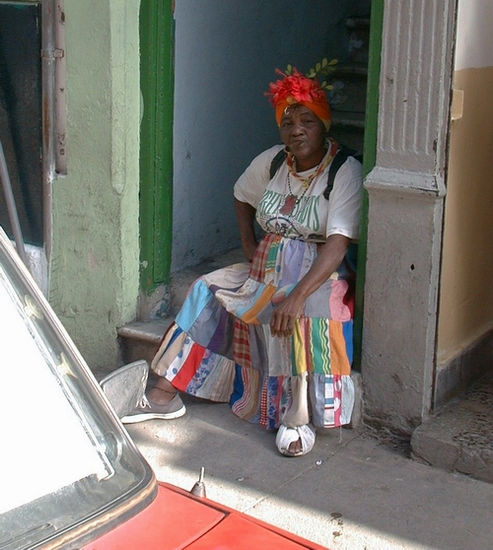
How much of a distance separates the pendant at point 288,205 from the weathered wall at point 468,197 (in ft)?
2.46

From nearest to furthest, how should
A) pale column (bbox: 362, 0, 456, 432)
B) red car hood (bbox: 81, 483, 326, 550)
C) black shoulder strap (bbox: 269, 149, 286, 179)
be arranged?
red car hood (bbox: 81, 483, 326, 550) → pale column (bbox: 362, 0, 456, 432) → black shoulder strap (bbox: 269, 149, 286, 179)

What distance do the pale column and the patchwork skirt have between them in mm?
181

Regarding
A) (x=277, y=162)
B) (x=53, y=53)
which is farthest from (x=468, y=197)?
(x=53, y=53)

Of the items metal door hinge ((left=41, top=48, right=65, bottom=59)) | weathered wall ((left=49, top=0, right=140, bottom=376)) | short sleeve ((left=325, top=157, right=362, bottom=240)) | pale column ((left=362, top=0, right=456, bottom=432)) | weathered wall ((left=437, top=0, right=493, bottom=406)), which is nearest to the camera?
pale column ((left=362, top=0, right=456, bottom=432))

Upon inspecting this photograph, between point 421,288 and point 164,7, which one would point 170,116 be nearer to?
point 164,7

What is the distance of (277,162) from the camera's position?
4.67 meters

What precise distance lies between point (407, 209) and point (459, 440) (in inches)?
39.3

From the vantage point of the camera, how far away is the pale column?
3.96m

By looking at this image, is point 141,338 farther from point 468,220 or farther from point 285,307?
point 468,220

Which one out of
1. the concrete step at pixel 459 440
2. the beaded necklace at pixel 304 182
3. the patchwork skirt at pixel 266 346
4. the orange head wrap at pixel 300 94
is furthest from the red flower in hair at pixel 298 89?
the concrete step at pixel 459 440

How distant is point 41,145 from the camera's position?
5.19 meters

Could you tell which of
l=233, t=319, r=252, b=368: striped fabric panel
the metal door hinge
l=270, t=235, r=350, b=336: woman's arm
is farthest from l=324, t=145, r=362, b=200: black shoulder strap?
the metal door hinge

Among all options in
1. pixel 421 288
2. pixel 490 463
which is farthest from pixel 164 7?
pixel 490 463

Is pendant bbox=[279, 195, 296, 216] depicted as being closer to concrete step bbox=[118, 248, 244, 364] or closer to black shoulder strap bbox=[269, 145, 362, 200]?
black shoulder strap bbox=[269, 145, 362, 200]
